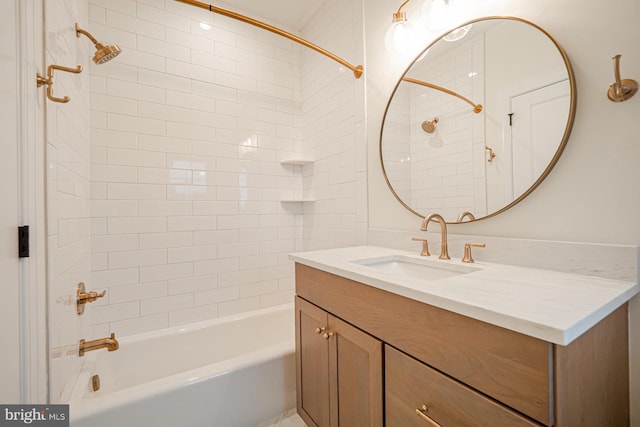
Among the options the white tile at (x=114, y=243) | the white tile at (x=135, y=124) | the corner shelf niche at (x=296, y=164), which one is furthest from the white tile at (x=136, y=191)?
the corner shelf niche at (x=296, y=164)

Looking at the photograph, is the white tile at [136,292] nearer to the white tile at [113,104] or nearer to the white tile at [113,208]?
the white tile at [113,208]

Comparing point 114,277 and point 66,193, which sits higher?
point 66,193

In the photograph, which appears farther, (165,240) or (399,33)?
(165,240)

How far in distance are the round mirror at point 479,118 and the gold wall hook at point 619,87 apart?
3.7 inches

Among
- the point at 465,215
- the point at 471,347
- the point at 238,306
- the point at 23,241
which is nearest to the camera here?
Answer: the point at 471,347

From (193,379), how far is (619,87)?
1983 millimetres

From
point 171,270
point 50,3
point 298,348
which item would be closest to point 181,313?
point 171,270

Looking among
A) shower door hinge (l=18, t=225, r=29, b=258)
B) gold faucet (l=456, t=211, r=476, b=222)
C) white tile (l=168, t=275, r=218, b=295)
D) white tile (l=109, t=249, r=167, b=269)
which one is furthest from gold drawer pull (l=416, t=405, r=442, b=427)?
white tile (l=109, t=249, r=167, b=269)

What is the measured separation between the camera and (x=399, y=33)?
146 centimetres

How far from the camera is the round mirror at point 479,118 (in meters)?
0.99

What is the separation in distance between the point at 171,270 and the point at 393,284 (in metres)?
1.73

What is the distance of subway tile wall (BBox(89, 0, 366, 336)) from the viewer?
1805 mm

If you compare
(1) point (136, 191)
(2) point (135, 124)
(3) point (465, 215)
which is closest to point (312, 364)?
(3) point (465, 215)

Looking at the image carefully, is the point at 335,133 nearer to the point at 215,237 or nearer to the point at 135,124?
the point at 215,237
